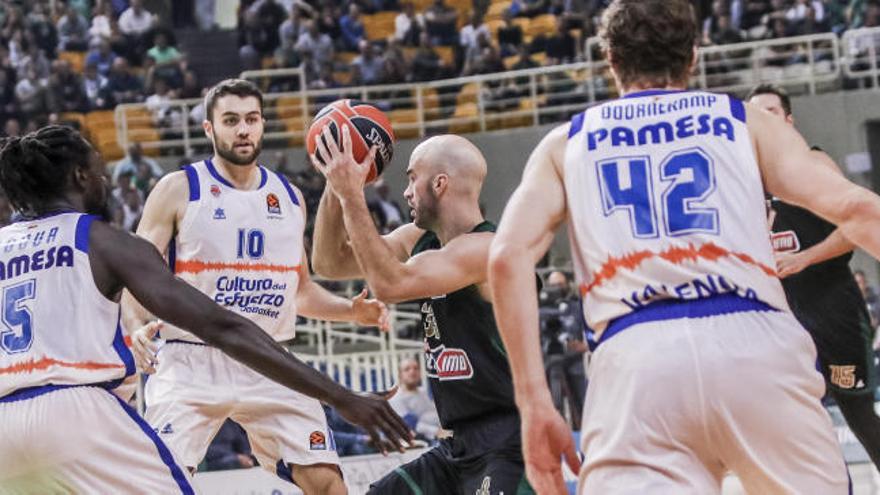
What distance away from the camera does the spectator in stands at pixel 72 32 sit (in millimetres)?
24078

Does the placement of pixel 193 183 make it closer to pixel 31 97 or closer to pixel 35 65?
pixel 31 97

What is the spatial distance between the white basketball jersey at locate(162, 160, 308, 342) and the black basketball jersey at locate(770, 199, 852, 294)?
2.68 meters

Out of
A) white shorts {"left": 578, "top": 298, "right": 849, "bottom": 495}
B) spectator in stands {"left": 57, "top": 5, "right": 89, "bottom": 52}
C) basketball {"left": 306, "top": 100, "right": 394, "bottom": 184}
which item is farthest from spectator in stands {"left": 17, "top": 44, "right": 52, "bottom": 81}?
white shorts {"left": 578, "top": 298, "right": 849, "bottom": 495}

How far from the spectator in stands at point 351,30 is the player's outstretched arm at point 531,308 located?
20.2m

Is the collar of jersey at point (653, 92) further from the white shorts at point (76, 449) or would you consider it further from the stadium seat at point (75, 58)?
the stadium seat at point (75, 58)

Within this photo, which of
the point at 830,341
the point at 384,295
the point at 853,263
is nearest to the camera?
the point at 384,295

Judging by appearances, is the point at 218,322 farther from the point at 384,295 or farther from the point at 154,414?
the point at 154,414

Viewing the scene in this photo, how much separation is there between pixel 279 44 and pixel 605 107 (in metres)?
20.1

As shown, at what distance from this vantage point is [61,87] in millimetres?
22562

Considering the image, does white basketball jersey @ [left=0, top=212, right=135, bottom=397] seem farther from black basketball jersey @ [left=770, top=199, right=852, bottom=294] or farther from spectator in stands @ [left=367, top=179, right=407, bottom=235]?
spectator in stands @ [left=367, top=179, right=407, bottom=235]

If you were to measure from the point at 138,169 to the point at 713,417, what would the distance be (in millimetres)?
17165

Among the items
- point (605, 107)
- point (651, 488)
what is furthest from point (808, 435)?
point (605, 107)

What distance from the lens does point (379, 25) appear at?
24875 mm

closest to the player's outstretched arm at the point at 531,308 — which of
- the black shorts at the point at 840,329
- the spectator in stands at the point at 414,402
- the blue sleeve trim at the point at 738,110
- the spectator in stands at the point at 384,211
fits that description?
the blue sleeve trim at the point at 738,110
